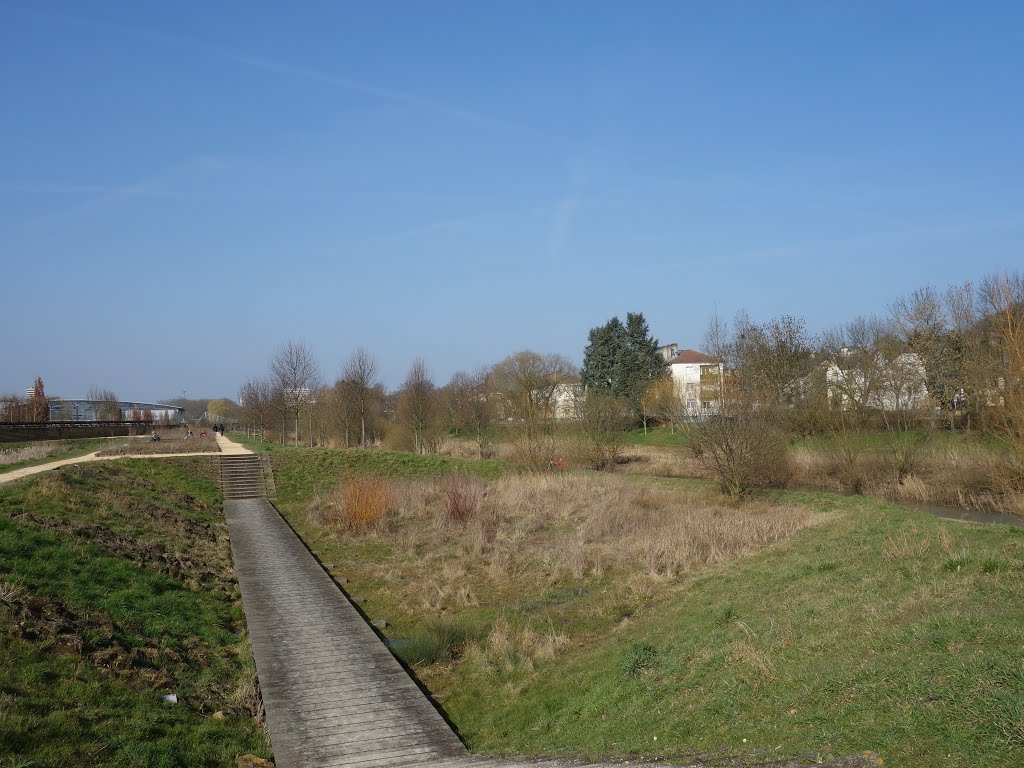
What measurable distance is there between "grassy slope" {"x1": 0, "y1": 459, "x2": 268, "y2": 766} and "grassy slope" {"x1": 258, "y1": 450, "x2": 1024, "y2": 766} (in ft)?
9.45

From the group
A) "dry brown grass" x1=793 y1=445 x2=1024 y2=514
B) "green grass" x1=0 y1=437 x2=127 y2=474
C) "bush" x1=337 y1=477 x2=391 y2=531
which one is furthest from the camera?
"green grass" x1=0 y1=437 x2=127 y2=474

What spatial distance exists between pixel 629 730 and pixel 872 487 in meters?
20.2

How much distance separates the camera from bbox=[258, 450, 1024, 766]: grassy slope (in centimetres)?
559

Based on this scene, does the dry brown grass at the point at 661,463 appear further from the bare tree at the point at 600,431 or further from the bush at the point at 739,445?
the bush at the point at 739,445

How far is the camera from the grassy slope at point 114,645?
693cm

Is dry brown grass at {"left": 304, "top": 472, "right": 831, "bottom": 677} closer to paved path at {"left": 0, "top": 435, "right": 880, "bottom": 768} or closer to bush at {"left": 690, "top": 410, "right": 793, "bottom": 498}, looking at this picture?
bush at {"left": 690, "top": 410, "right": 793, "bottom": 498}

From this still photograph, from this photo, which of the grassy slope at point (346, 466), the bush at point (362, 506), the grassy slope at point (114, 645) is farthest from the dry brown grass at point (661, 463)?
the grassy slope at point (114, 645)

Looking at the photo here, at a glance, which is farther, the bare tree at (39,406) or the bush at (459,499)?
the bare tree at (39,406)

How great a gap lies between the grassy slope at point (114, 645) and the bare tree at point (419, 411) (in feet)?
78.3

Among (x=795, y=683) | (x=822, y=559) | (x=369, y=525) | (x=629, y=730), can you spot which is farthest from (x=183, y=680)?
(x=369, y=525)

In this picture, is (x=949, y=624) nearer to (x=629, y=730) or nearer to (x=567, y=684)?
(x=629, y=730)

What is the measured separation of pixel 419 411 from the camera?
4066 cm

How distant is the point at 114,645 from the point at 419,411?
31.6 m

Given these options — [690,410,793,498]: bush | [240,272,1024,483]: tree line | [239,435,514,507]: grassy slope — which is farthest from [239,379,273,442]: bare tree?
[690,410,793,498]: bush
